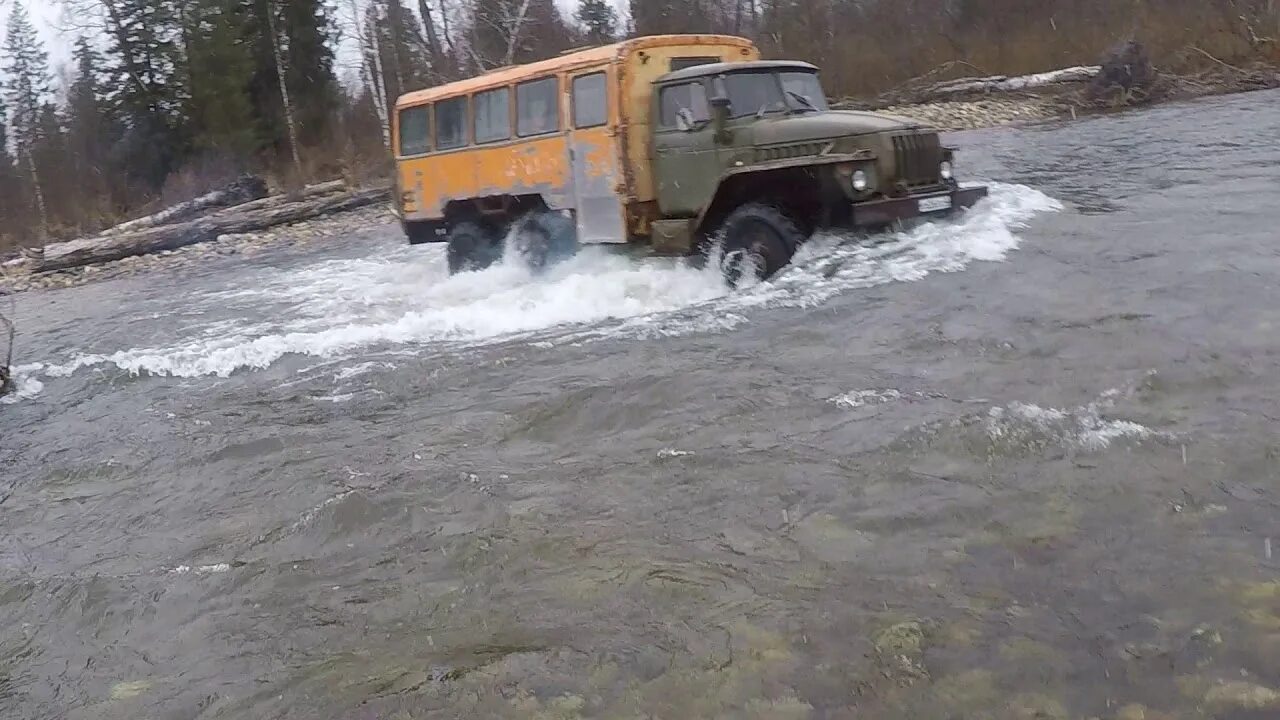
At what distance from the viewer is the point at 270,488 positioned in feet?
20.3

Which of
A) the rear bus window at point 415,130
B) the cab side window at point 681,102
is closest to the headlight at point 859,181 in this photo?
the cab side window at point 681,102

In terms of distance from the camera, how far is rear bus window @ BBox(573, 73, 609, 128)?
1062 cm

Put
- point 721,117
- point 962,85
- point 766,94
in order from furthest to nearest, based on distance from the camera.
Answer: point 962,85 < point 766,94 < point 721,117

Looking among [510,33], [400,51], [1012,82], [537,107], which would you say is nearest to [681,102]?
[537,107]

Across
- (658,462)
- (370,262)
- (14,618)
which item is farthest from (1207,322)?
(370,262)

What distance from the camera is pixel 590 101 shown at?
424 inches

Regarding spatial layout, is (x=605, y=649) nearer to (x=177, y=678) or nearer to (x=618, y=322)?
(x=177, y=678)

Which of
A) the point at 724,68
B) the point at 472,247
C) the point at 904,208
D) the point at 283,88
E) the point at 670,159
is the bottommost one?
the point at 472,247

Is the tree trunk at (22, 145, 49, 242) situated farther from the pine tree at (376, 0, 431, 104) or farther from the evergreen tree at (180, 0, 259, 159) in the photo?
the pine tree at (376, 0, 431, 104)

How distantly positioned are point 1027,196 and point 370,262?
9.95m

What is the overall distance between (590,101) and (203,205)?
1956 cm

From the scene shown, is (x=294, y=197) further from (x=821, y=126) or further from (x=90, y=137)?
(x=821, y=126)

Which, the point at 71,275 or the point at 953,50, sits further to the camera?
the point at 953,50

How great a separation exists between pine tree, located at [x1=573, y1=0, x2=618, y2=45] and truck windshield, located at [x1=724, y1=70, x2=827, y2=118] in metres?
28.6
